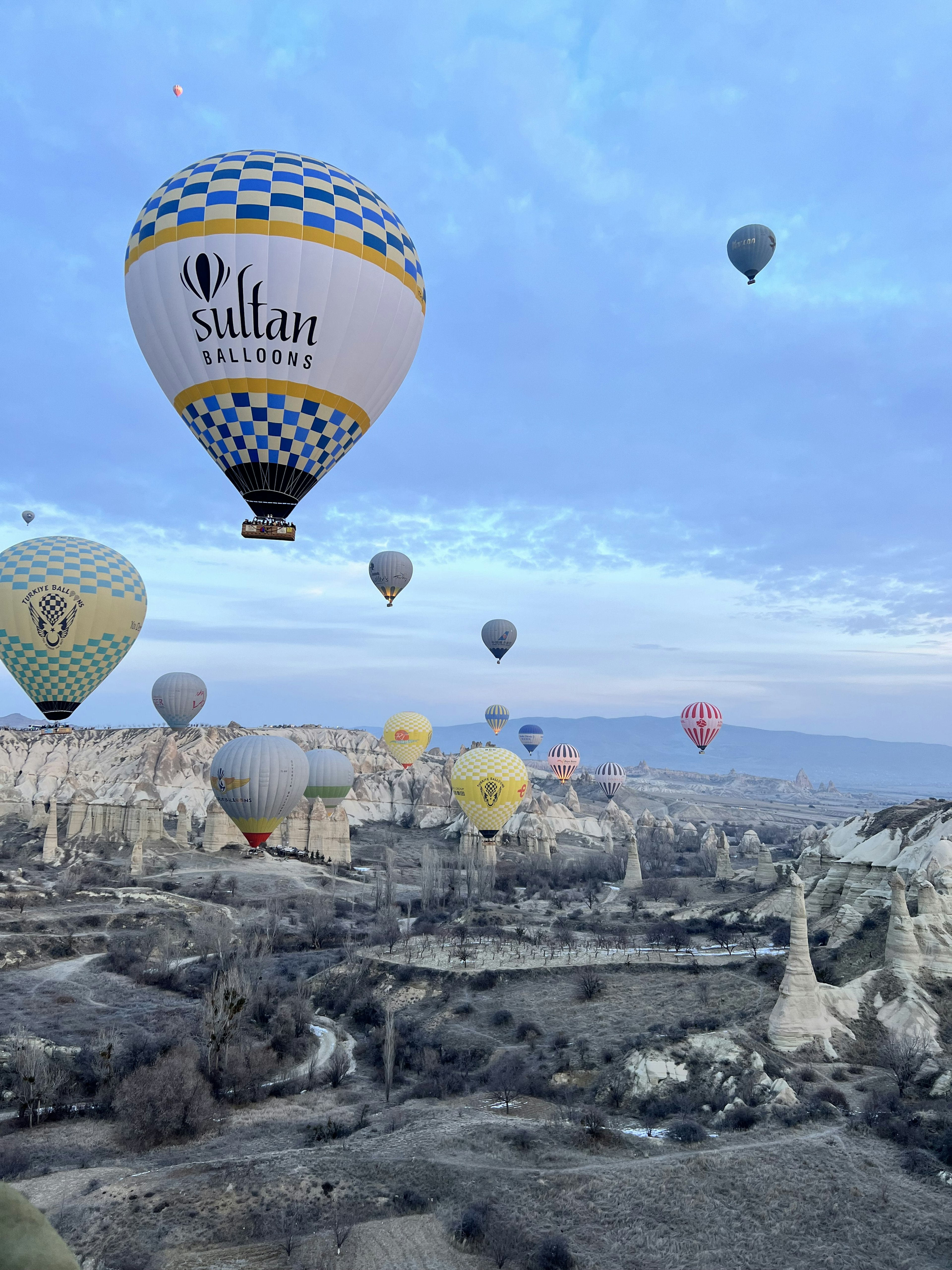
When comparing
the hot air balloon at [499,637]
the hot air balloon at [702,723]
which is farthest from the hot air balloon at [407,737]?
the hot air balloon at [702,723]

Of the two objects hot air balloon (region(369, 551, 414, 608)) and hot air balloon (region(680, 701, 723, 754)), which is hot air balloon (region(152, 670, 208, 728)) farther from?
hot air balloon (region(680, 701, 723, 754))

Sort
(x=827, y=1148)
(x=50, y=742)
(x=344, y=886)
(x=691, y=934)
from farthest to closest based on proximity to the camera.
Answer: (x=50, y=742) < (x=344, y=886) < (x=691, y=934) < (x=827, y=1148)

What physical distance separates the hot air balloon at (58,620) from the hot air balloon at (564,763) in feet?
216

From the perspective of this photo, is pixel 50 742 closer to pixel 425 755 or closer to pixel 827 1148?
pixel 425 755

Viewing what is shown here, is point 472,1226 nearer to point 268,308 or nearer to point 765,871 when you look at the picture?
point 268,308

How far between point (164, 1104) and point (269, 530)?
16.7 m

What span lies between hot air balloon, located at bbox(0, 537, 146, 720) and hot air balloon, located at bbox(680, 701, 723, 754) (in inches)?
2125

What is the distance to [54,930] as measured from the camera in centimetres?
4350

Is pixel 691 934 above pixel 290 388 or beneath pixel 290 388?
beneath

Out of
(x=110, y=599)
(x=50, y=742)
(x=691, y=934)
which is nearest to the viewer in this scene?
(x=110, y=599)

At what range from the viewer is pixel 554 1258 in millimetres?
14477

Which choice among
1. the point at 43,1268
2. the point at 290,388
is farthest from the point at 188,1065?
the point at 43,1268

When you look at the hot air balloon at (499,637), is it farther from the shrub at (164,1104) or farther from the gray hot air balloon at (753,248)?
the shrub at (164,1104)

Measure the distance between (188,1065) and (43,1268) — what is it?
2399 cm
